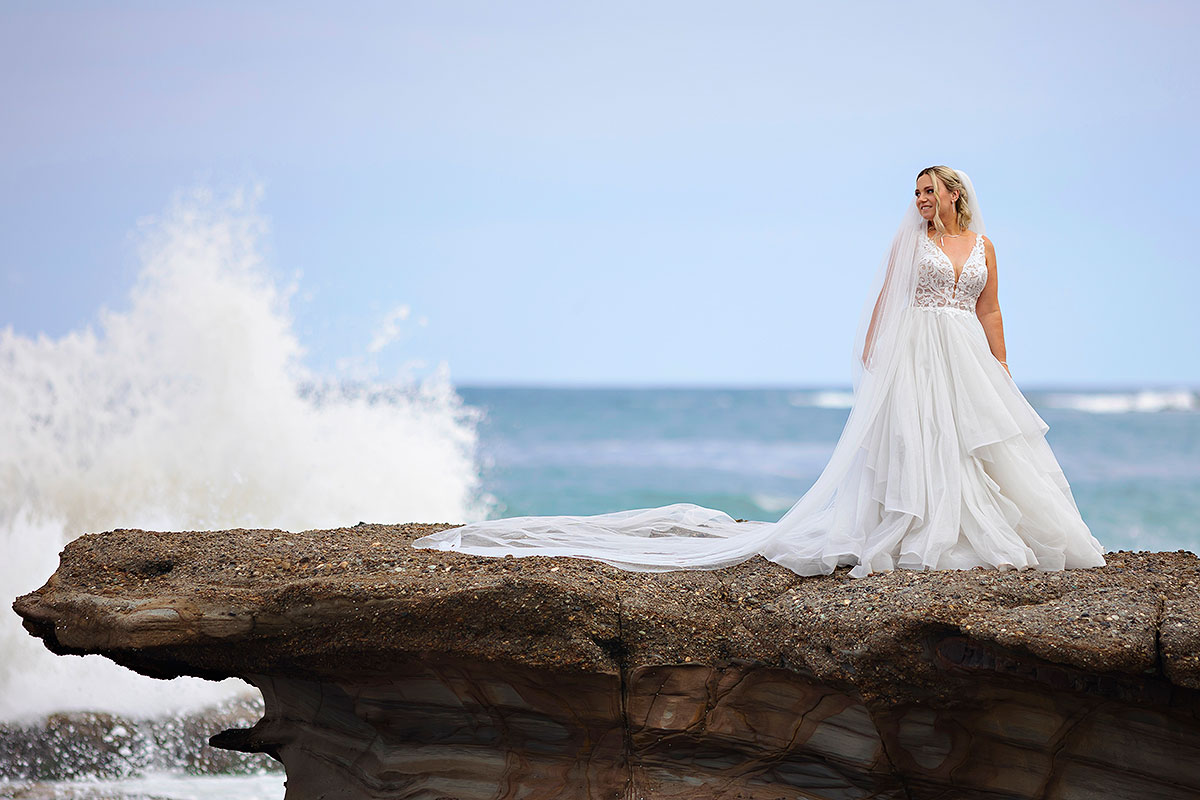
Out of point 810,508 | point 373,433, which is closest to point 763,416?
point 373,433

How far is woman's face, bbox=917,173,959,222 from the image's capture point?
526 cm

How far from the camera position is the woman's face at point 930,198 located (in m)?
5.26

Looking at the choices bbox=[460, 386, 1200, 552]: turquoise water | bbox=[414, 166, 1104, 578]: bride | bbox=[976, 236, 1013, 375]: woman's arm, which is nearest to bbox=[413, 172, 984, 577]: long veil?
bbox=[414, 166, 1104, 578]: bride

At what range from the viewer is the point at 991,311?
5383 mm

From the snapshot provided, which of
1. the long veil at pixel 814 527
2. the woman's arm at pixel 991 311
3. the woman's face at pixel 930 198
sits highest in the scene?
the woman's face at pixel 930 198

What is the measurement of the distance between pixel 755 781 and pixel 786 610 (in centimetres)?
77

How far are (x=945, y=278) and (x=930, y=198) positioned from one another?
420mm

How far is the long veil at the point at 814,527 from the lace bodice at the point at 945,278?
1.9 inches

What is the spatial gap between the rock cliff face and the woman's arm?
4.22 ft

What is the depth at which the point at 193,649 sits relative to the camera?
4559 mm

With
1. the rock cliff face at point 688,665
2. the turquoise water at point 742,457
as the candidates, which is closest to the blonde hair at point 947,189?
the rock cliff face at point 688,665

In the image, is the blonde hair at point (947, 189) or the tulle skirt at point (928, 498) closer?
the tulle skirt at point (928, 498)

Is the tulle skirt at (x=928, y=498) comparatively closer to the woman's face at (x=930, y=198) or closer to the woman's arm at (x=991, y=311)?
the woman's arm at (x=991, y=311)

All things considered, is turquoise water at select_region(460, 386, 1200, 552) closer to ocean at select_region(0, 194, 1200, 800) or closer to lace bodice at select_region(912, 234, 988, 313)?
ocean at select_region(0, 194, 1200, 800)
